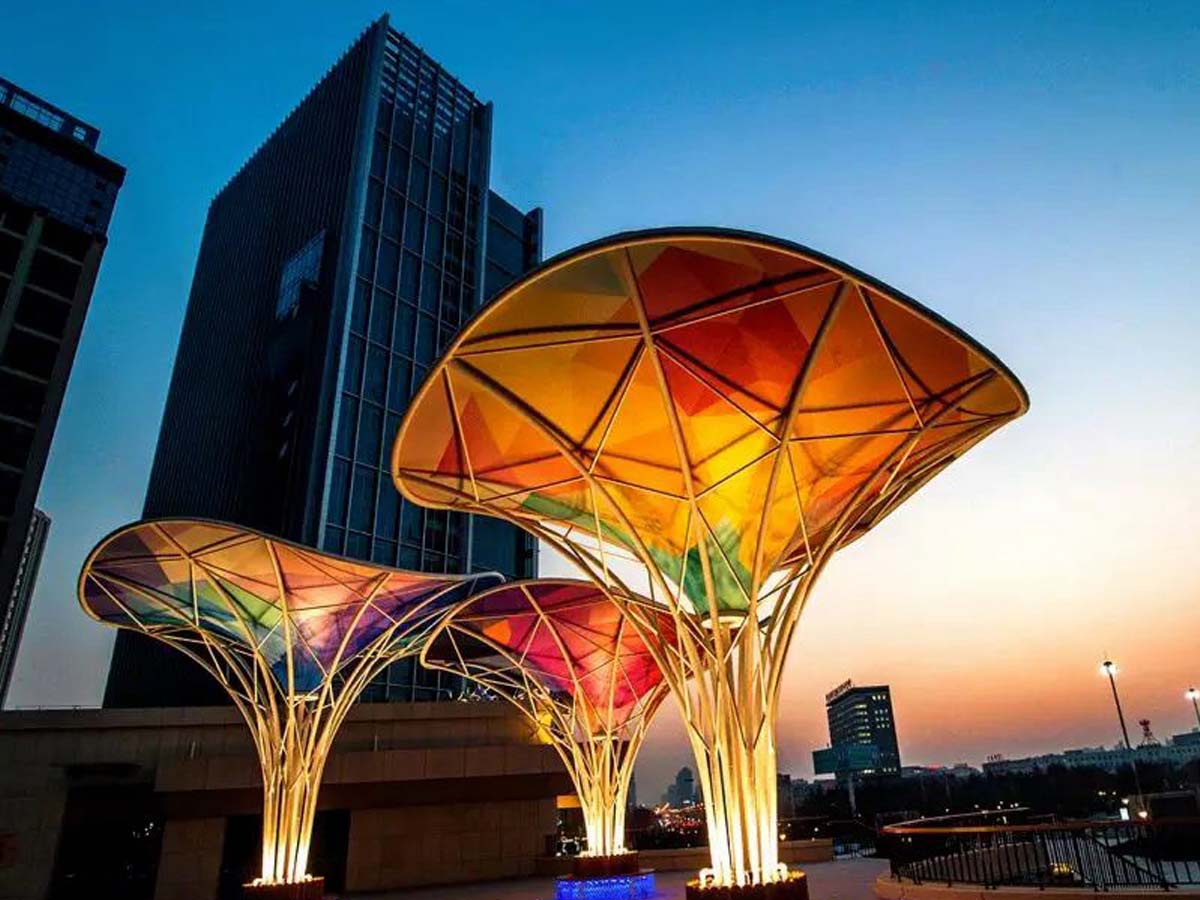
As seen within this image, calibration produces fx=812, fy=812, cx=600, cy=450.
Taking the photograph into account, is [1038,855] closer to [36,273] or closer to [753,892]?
[753,892]

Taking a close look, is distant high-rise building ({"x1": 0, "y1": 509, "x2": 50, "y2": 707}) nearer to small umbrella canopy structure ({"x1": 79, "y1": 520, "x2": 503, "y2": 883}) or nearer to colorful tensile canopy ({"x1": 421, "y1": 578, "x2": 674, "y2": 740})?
small umbrella canopy structure ({"x1": 79, "y1": 520, "x2": 503, "y2": 883})

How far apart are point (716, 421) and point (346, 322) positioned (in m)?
49.6

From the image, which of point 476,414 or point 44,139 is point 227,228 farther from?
point 476,414

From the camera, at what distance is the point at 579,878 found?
25.5m

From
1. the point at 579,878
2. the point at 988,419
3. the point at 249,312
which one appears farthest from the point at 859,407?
the point at 249,312

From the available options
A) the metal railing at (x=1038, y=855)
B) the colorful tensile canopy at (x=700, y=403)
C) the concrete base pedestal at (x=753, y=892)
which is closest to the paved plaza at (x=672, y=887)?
the metal railing at (x=1038, y=855)

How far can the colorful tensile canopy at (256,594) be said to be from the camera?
69.4ft

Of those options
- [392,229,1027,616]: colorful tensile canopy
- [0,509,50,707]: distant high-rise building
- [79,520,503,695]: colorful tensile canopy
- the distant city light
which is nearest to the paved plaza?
the distant city light

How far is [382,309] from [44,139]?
33007mm

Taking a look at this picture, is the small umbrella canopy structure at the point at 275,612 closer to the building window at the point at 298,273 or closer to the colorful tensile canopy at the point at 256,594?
the colorful tensile canopy at the point at 256,594

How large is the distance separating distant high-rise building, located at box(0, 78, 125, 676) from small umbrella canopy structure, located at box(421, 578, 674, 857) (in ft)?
134

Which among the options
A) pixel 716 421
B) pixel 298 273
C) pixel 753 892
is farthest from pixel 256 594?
pixel 298 273

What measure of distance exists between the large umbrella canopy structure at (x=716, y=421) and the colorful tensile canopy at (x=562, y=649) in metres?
10.2

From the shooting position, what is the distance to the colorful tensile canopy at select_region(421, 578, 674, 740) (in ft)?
90.0
